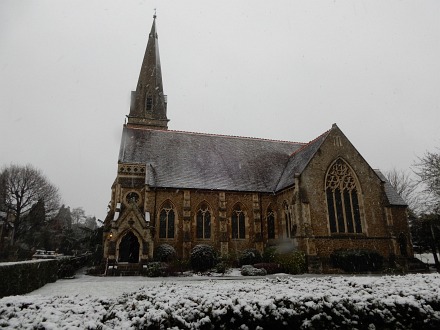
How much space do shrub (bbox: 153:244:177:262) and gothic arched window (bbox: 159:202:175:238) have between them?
1.71 m

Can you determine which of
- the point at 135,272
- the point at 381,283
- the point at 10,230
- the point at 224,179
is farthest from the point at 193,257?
the point at 10,230

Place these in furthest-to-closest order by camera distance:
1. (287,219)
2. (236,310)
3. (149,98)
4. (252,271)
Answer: (149,98) < (287,219) < (252,271) < (236,310)

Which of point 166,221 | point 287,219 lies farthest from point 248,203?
point 166,221

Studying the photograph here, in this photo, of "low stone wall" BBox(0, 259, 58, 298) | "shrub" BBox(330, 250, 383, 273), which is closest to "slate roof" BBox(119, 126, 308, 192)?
"shrub" BBox(330, 250, 383, 273)

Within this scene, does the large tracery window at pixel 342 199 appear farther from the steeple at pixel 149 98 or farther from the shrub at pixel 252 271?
the steeple at pixel 149 98

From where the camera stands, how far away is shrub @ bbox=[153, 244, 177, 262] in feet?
73.4

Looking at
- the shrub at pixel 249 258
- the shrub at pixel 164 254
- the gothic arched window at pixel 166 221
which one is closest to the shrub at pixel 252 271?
the shrub at pixel 249 258

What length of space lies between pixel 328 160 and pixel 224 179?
8739 millimetres

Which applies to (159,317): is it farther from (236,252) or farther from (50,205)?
(50,205)

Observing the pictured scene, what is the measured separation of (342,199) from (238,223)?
27.8 ft

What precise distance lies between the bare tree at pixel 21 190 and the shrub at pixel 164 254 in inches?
1151

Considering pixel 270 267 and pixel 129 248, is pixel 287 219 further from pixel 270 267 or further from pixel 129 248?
pixel 129 248

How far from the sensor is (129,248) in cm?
2289

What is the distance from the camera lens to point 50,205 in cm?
4762
